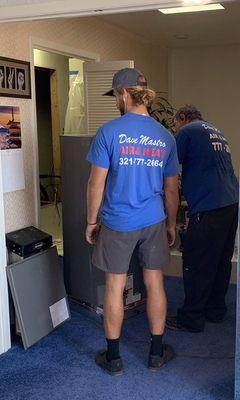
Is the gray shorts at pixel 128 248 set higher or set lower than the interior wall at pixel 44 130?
lower

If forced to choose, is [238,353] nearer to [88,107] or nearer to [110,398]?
[110,398]

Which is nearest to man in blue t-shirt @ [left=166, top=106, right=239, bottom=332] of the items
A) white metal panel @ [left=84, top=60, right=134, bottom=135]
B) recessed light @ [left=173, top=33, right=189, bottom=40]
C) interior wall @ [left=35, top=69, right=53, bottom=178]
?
white metal panel @ [left=84, top=60, right=134, bottom=135]

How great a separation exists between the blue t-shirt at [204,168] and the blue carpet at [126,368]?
0.81 meters

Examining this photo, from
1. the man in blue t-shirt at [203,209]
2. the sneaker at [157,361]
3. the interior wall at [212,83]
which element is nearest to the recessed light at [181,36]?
the interior wall at [212,83]

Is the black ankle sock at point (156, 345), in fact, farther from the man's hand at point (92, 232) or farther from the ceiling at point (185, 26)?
the ceiling at point (185, 26)

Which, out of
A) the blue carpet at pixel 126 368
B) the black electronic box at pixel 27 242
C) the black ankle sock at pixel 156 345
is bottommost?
the blue carpet at pixel 126 368

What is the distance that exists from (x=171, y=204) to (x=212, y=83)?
4.64 m

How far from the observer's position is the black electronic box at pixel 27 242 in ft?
9.23

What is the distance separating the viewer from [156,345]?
247cm

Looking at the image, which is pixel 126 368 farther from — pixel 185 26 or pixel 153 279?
pixel 185 26

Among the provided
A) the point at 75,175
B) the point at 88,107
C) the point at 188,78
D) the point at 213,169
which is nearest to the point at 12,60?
the point at 75,175

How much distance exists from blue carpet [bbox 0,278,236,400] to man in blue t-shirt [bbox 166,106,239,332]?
0.77ft

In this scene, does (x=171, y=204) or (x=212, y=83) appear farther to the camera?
(x=212, y=83)

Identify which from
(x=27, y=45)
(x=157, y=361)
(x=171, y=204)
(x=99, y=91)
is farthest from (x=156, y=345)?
(x=99, y=91)
